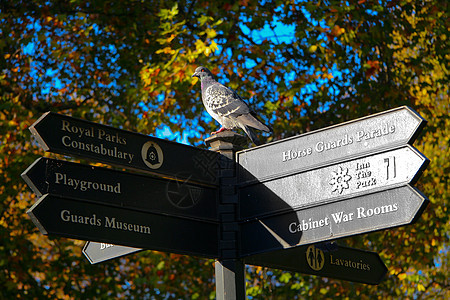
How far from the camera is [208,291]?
45.2 feet

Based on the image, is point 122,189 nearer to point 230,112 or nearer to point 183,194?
point 183,194

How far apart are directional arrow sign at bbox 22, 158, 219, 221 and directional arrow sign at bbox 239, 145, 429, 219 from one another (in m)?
0.26

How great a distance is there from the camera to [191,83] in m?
9.66

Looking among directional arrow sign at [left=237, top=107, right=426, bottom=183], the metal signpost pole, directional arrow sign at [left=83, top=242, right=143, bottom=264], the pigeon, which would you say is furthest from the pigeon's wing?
directional arrow sign at [left=83, top=242, right=143, bottom=264]

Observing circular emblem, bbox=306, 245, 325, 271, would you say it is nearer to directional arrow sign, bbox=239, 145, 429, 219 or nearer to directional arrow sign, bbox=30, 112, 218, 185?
directional arrow sign, bbox=239, 145, 429, 219

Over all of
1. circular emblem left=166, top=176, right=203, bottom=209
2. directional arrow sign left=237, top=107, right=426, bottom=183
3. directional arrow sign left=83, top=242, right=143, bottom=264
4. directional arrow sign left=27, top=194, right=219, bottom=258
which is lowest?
directional arrow sign left=27, top=194, right=219, bottom=258

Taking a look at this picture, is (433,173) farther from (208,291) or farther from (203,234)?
(203,234)

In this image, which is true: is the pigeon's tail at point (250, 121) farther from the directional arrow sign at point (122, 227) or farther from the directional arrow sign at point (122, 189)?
the directional arrow sign at point (122, 227)

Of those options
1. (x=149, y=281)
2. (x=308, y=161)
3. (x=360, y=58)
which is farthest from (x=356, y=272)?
(x=149, y=281)

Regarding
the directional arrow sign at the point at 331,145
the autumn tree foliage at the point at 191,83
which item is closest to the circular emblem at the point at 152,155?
the directional arrow sign at the point at 331,145

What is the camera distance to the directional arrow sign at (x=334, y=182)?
3580 mm

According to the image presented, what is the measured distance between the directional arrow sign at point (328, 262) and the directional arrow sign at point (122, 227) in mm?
282

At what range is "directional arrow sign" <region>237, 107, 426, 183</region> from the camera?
144 inches

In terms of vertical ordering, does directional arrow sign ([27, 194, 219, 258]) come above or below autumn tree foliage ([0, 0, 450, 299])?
below
